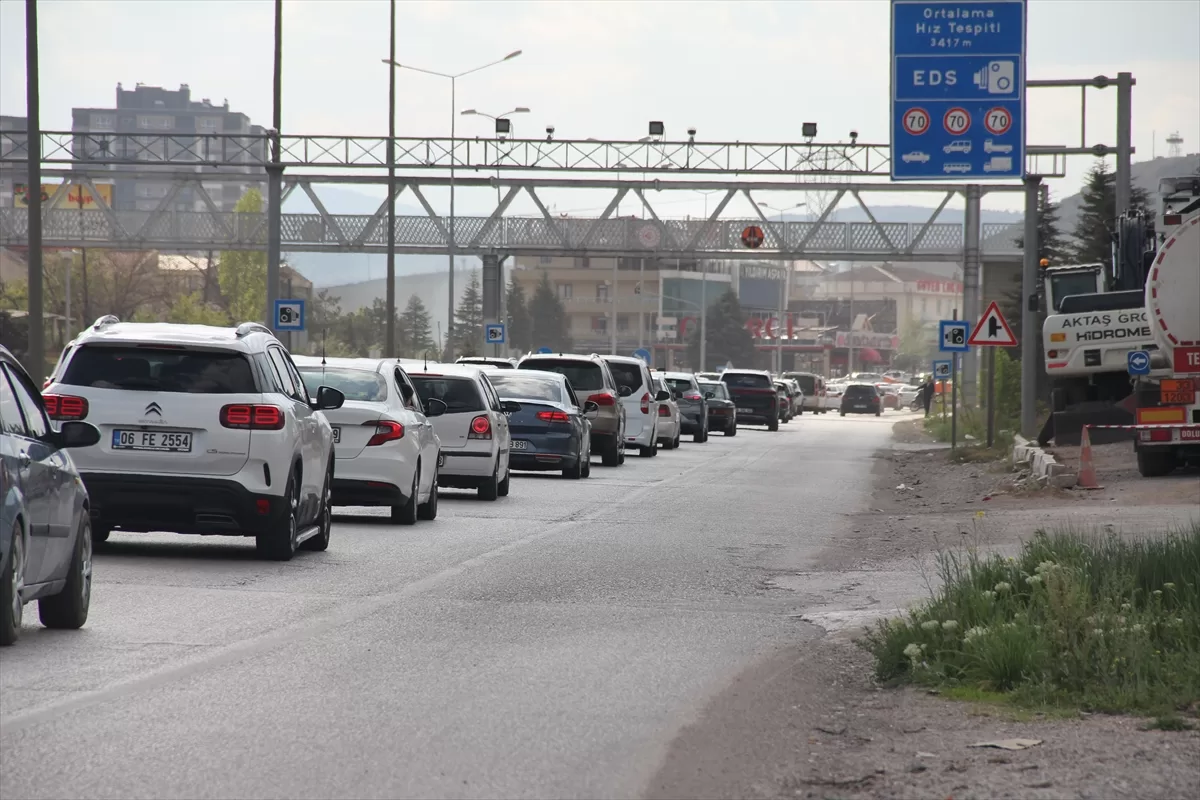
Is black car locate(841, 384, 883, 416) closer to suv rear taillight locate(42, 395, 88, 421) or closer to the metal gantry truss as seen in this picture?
→ the metal gantry truss

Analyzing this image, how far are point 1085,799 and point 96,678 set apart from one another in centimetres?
435

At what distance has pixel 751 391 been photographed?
6341 cm

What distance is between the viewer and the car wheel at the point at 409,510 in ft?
59.5

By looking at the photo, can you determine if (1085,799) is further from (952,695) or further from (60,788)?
(60,788)

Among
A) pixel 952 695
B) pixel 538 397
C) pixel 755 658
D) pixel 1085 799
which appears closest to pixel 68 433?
pixel 755 658

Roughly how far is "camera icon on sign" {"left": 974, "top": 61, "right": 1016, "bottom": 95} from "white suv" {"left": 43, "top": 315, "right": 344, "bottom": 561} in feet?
76.9

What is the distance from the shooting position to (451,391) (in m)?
22.8

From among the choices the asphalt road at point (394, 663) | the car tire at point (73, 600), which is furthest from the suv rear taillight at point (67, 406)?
the car tire at point (73, 600)

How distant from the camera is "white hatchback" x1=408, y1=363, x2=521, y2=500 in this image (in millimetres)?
22312

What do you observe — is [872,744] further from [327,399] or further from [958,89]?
[958,89]

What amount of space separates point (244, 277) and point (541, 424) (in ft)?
Answer: 314

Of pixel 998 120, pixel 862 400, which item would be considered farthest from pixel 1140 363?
pixel 862 400

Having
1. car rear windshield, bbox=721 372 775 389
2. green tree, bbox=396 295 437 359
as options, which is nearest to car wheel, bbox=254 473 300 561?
car rear windshield, bbox=721 372 775 389

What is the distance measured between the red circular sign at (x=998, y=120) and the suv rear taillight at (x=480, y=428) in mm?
16283
